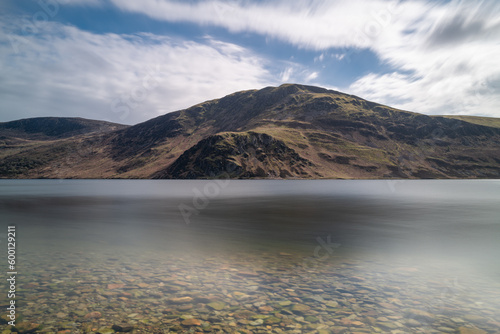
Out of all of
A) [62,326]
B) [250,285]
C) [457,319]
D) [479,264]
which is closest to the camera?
[62,326]

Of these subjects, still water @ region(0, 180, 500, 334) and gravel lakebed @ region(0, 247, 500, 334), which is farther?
still water @ region(0, 180, 500, 334)

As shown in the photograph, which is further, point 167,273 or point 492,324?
point 167,273

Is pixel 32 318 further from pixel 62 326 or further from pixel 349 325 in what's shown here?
pixel 349 325

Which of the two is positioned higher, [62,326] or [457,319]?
[457,319]

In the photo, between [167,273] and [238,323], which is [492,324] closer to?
[238,323]

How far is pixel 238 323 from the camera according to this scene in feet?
39.9

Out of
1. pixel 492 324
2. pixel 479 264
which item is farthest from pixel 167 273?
pixel 479 264

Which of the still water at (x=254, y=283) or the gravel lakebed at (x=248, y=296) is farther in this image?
the still water at (x=254, y=283)

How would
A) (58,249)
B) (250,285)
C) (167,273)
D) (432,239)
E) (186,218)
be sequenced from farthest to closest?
(186,218), (432,239), (58,249), (167,273), (250,285)

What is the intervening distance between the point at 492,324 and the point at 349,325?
625cm

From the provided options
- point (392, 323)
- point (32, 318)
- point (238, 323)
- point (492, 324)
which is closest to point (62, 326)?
point (32, 318)

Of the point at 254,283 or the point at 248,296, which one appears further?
the point at 254,283

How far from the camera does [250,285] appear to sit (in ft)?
55.1

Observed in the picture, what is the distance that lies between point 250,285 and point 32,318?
10.4 meters
